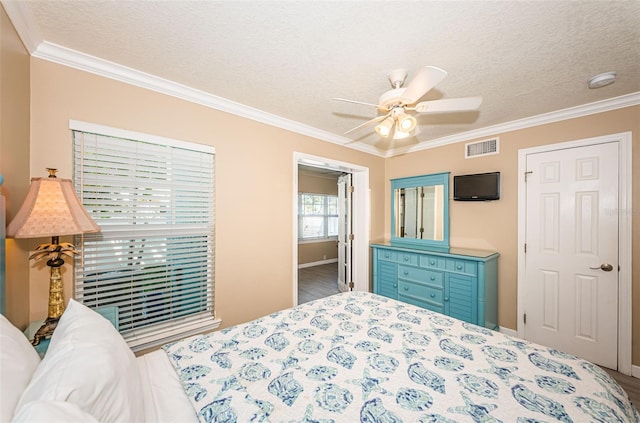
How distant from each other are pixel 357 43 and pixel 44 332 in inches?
97.9

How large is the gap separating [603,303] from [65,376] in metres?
3.81

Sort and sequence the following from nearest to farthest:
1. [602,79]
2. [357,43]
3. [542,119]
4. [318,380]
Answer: [318,380] → [357,43] → [602,79] → [542,119]

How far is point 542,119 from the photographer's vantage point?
8.54ft

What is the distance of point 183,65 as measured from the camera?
1.79 meters

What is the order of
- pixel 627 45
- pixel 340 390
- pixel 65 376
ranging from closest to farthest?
pixel 65 376
pixel 340 390
pixel 627 45

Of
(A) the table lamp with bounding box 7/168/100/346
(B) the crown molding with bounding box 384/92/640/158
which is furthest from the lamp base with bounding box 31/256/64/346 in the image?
(B) the crown molding with bounding box 384/92/640/158

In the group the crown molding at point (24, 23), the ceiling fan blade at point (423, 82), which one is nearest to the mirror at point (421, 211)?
the ceiling fan blade at point (423, 82)

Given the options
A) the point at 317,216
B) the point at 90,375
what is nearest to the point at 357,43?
the point at 90,375

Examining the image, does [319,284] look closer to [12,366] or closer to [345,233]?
[345,233]

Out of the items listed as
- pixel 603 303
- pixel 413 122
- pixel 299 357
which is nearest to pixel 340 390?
pixel 299 357

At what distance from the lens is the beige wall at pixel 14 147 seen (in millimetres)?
1263

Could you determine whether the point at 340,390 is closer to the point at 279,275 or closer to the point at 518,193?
the point at 279,275

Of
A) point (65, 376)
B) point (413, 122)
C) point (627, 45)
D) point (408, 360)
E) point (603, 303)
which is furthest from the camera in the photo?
point (603, 303)

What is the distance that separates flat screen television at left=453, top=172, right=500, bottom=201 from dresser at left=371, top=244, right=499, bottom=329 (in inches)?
26.5
